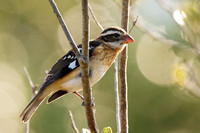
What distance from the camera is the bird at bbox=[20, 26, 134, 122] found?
17.0 feet

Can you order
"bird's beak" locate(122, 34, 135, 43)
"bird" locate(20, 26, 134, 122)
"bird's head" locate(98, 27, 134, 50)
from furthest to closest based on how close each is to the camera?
"bird's head" locate(98, 27, 134, 50), "bird's beak" locate(122, 34, 135, 43), "bird" locate(20, 26, 134, 122)

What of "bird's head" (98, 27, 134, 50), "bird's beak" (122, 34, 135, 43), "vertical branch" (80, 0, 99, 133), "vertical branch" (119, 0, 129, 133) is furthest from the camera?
Answer: "bird's head" (98, 27, 134, 50)

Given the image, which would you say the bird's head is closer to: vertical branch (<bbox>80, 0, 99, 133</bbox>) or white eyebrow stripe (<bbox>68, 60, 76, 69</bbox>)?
white eyebrow stripe (<bbox>68, 60, 76, 69</bbox>)

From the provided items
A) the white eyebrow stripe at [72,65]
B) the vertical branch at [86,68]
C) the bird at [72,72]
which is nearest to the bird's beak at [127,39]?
the bird at [72,72]

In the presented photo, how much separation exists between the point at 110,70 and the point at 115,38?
2826 mm

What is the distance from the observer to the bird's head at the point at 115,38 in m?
5.54

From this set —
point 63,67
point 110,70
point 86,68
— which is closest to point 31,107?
point 63,67

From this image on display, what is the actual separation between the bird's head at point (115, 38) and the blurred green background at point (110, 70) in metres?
0.29

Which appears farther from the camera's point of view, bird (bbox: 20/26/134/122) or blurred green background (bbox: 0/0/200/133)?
blurred green background (bbox: 0/0/200/133)

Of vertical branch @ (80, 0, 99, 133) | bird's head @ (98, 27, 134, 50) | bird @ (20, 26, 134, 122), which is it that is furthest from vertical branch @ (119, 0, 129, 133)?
bird's head @ (98, 27, 134, 50)

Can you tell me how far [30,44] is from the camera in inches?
394

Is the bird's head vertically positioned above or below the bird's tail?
above

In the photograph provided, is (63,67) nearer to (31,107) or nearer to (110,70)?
(31,107)

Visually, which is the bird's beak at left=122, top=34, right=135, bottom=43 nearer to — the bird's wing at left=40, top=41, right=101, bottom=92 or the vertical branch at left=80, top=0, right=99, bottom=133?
the bird's wing at left=40, top=41, right=101, bottom=92
